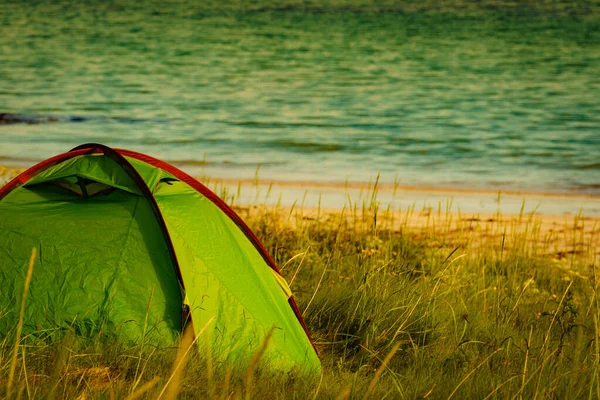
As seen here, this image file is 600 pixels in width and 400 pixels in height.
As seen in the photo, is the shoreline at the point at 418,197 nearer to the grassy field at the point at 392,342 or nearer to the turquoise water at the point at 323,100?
the turquoise water at the point at 323,100

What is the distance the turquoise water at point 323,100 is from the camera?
52.1ft

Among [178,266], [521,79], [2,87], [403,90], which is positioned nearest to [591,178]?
[178,266]

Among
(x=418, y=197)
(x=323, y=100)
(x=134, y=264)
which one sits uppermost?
(x=323, y=100)

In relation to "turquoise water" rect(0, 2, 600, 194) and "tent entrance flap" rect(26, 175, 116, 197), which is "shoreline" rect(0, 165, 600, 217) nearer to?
"turquoise water" rect(0, 2, 600, 194)

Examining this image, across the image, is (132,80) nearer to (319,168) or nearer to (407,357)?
(319,168)

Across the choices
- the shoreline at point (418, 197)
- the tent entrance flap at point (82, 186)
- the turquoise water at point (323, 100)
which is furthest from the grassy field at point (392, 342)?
the turquoise water at point (323, 100)

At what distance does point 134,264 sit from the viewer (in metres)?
4.27

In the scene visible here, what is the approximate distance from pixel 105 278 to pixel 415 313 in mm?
1921

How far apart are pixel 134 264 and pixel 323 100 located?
2240cm

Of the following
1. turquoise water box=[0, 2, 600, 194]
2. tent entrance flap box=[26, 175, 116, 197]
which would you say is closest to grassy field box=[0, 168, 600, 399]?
tent entrance flap box=[26, 175, 116, 197]

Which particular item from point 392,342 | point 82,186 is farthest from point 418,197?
point 82,186

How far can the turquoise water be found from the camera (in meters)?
15.9

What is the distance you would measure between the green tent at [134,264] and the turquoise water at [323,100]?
946 centimetres

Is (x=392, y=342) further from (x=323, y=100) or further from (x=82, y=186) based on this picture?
(x=323, y=100)
